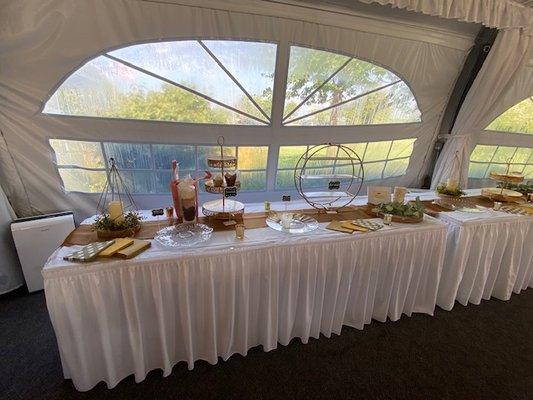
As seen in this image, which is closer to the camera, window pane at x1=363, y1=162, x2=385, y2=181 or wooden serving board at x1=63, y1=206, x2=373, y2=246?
wooden serving board at x1=63, y1=206, x2=373, y2=246

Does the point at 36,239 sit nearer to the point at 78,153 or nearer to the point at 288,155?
Answer: the point at 78,153

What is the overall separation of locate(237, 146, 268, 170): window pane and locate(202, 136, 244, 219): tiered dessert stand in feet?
3.61

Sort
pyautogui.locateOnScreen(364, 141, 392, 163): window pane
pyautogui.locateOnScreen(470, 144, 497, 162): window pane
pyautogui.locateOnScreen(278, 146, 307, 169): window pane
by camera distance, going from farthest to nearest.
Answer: pyautogui.locateOnScreen(470, 144, 497, 162): window pane
pyautogui.locateOnScreen(364, 141, 392, 163): window pane
pyautogui.locateOnScreen(278, 146, 307, 169): window pane

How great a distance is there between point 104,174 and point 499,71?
4504 millimetres

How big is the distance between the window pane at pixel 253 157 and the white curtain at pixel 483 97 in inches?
100

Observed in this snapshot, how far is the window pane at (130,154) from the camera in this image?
2.27m

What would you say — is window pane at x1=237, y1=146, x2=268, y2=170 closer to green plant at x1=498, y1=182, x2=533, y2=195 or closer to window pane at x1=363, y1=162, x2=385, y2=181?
window pane at x1=363, y1=162, x2=385, y2=181

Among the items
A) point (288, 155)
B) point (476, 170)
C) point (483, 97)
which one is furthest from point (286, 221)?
point (476, 170)

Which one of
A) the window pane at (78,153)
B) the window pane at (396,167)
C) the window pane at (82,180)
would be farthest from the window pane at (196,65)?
the window pane at (396,167)

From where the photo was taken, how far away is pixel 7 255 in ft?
6.15

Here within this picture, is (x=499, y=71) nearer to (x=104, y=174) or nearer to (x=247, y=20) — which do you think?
(x=247, y=20)

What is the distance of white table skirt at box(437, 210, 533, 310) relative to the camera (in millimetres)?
1728

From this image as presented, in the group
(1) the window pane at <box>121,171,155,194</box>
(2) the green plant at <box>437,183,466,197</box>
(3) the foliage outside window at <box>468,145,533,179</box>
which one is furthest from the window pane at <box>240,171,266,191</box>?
(3) the foliage outside window at <box>468,145,533,179</box>

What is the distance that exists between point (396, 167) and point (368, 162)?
59 cm
